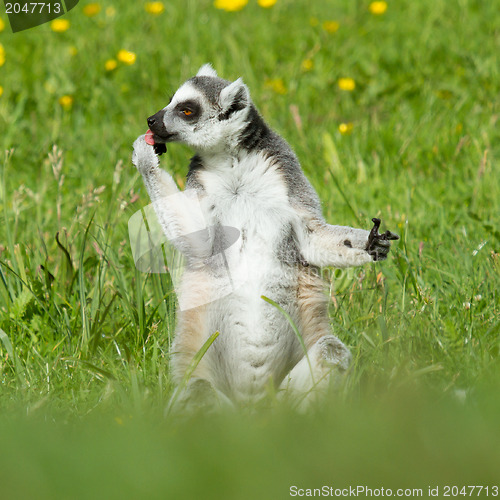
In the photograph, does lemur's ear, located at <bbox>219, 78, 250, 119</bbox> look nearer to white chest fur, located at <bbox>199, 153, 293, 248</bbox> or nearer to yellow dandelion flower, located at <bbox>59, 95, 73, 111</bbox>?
white chest fur, located at <bbox>199, 153, 293, 248</bbox>

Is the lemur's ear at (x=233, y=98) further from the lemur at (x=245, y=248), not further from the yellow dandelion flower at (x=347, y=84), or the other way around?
the yellow dandelion flower at (x=347, y=84)

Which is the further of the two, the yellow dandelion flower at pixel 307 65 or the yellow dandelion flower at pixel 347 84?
the yellow dandelion flower at pixel 307 65

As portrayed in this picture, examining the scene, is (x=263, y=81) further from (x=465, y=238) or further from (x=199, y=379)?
(x=199, y=379)

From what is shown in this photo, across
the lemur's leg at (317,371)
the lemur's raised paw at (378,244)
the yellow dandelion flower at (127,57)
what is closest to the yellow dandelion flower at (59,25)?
the yellow dandelion flower at (127,57)

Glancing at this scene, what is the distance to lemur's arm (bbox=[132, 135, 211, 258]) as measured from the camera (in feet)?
9.63

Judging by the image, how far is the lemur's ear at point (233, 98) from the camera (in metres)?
3.06

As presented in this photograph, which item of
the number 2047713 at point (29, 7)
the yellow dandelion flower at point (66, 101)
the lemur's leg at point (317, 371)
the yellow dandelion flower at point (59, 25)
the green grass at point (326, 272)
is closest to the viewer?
the green grass at point (326, 272)

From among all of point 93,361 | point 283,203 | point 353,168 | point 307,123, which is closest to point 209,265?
point 283,203

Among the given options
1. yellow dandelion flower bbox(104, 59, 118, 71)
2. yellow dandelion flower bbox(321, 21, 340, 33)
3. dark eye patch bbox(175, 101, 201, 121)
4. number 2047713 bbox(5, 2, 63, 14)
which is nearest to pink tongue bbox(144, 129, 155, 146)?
dark eye patch bbox(175, 101, 201, 121)

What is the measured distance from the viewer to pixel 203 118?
305cm

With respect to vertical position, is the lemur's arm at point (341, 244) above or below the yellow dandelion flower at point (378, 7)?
below

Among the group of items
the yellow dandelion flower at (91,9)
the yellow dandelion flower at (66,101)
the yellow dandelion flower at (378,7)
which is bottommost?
the yellow dandelion flower at (66,101)

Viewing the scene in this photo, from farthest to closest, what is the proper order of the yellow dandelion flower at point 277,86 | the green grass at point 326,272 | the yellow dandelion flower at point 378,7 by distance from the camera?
1. the yellow dandelion flower at point 378,7
2. the yellow dandelion flower at point 277,86
3. the green grass at point 326,272

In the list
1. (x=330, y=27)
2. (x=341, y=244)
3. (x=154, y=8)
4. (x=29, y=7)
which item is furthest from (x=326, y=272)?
(x=154, y=8)
